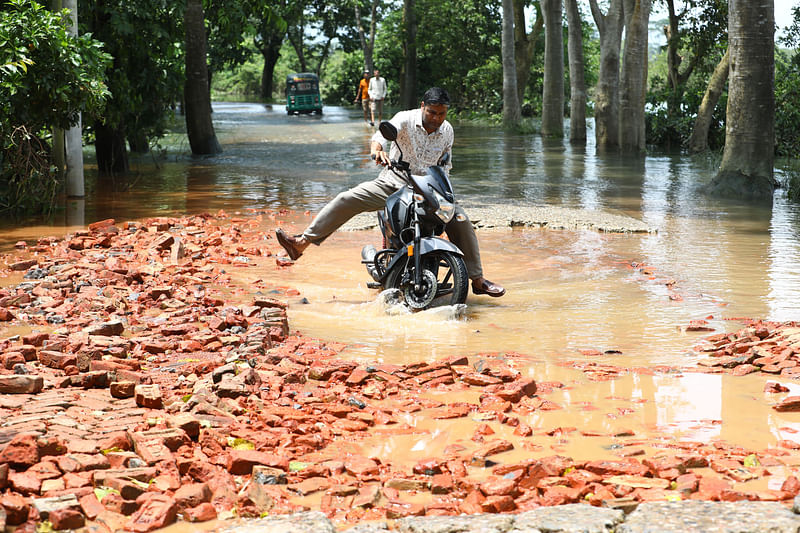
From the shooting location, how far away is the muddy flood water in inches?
182

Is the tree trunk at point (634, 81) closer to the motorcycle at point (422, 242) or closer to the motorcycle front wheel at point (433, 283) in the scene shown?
the motorcycle at point (422, 242)

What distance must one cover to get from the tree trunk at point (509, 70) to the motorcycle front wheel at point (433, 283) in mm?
25181

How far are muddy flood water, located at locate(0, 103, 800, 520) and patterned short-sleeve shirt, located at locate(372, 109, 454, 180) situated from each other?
122 centimetres

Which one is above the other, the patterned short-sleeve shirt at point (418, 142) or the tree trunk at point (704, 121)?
the tree trunk at point (704, 121)

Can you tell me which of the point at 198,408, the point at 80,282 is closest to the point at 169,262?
the point at 80,282

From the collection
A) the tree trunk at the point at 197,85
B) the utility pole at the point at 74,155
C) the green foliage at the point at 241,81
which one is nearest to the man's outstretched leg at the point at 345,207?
the utility pole at the point at 74,155

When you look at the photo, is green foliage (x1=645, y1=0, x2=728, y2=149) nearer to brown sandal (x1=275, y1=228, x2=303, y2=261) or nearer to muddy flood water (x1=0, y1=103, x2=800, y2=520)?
muddy flood water (x1=0, y1=103, x2=800, y2=520)

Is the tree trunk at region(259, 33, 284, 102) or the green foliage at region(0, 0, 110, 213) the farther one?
the tree trunk at region(259, 33, 284, 102)

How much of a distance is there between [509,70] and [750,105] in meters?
18.2

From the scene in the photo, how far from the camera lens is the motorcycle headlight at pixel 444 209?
281 inches

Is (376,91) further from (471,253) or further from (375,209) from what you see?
(471,253)

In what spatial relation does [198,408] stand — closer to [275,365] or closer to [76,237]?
[275,365]

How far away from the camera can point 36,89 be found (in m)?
11.7

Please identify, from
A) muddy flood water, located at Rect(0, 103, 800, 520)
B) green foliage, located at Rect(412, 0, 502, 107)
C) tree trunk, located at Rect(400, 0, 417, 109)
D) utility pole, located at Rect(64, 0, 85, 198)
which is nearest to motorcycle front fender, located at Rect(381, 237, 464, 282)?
muddy flood water, located at Rect(0, 103, 800, 520)
